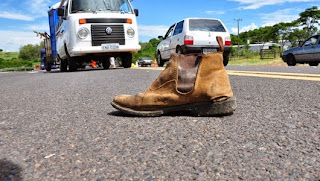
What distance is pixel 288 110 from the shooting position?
2.17 metres

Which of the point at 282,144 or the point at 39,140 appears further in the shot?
the point at 39,140

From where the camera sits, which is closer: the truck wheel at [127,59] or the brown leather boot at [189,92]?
the brown leather boot at [189,92]

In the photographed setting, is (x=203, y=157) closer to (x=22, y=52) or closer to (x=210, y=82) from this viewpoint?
(x=210, y=82)

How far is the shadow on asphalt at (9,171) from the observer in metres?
1.14

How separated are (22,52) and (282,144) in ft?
451

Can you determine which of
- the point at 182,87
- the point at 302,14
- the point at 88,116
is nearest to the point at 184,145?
the point at 182,87

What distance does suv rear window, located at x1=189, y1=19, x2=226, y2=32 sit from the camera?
9695 millimetres

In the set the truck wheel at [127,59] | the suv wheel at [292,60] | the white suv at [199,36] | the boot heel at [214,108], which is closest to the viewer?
the boot heel at [214,108]

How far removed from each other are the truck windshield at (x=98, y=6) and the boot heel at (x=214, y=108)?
7670mm

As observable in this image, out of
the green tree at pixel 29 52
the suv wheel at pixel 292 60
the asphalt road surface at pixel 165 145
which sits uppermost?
the green tree at pixel 29 52

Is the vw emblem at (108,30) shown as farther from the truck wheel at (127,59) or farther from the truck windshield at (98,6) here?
the truck wheel at (127,59)

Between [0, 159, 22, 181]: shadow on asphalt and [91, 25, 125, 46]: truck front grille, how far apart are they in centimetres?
791

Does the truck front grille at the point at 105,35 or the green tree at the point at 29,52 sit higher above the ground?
the green tree at the point at 29,52

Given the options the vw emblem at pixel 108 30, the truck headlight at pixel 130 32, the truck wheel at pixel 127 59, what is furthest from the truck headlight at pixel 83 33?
the truck wheel at pixel 127 59
